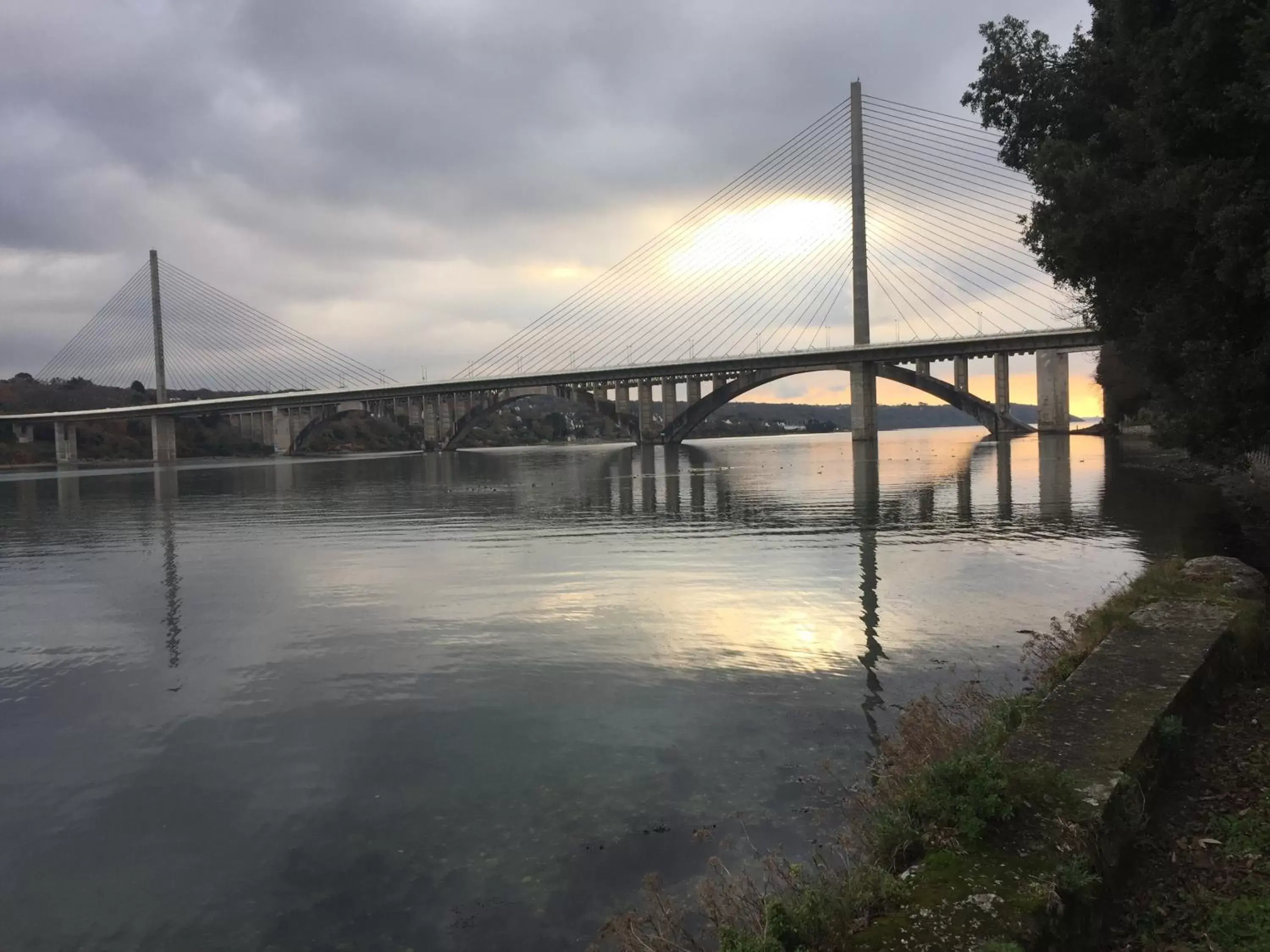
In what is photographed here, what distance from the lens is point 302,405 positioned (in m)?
115

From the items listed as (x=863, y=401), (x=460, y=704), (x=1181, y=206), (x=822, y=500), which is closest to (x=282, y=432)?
(x=863, y=401)

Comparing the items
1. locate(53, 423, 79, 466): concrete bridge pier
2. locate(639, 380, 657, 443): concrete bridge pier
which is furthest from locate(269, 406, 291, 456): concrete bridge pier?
locate(639, 380, 657, 443): concrete bridge pier

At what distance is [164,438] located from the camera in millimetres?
109625

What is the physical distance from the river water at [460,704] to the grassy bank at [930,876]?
552 mm

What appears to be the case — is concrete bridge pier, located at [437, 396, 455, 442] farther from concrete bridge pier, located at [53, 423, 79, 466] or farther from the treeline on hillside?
concrete bridge pier, located at [53, 423, 79, 466]

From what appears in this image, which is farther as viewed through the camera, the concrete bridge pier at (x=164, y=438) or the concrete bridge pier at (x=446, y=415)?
the concrete bridge pier at (x=446, y=415)

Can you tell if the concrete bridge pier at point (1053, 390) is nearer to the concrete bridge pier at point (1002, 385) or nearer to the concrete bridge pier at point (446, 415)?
the concrete bridge pier at point (1002, 385)

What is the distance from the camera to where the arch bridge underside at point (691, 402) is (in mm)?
Answer: 93750

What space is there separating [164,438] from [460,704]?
116744mm

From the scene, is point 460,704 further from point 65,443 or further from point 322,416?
point 65,443

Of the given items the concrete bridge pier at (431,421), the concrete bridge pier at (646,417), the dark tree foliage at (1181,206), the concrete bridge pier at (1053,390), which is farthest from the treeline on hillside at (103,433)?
the dark tree foliage at (1181,206)

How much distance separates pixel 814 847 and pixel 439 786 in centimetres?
286

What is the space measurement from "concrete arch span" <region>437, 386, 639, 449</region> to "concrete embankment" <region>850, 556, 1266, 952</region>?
99.0 meters

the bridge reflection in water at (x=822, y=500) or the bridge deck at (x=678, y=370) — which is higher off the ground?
the bridge deck at (x=678, y=370)
